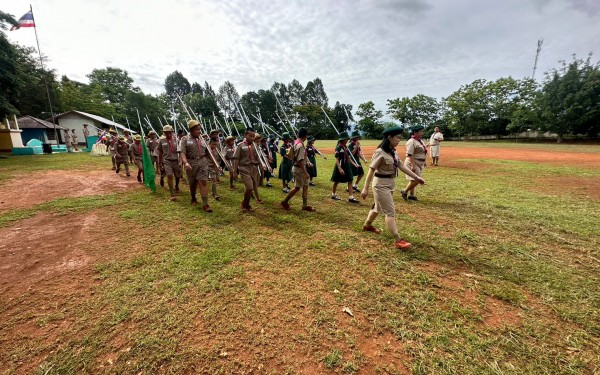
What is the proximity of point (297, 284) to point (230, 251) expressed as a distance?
1.46m

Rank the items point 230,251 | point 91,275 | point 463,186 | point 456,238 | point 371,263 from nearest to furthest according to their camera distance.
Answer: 1. point 91,275
2. point 371,263
3. point 230,251
4. point 456,238
5. point 463,186

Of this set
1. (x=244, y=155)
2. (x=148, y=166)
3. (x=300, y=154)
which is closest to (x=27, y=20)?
(x=148, y=166)

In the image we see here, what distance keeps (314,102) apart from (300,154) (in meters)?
84.5

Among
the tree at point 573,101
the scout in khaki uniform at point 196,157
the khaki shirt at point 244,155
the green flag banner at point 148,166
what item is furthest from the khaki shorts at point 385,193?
the tree at point 573,101

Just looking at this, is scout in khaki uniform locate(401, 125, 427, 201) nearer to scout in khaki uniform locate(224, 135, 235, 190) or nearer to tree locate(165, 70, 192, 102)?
scout in khaki uniform locate(224, 135, 235, 190)

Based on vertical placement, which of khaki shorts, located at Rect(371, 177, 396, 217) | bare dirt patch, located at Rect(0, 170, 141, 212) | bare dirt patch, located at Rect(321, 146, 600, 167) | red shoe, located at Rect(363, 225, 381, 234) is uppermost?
khaki shorts, located at Rect(371, 177, 396, 217)

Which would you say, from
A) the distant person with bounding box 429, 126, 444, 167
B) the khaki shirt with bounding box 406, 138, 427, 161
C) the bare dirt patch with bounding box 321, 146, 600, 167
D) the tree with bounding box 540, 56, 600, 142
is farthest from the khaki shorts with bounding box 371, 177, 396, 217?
the tree with bounding box 540, 56, 600, 142

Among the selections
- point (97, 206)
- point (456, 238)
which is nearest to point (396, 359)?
point (456, 238)

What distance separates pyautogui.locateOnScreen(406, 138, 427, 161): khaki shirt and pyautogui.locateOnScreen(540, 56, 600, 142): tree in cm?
4338

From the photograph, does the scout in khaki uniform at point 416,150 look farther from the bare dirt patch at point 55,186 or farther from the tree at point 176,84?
the tree at point 176,84

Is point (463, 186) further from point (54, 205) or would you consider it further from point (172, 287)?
point (54, 205)

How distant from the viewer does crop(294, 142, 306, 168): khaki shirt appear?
239 inches

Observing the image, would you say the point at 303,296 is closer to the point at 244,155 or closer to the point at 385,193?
the point at 385,193

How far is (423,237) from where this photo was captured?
489 centimetres
